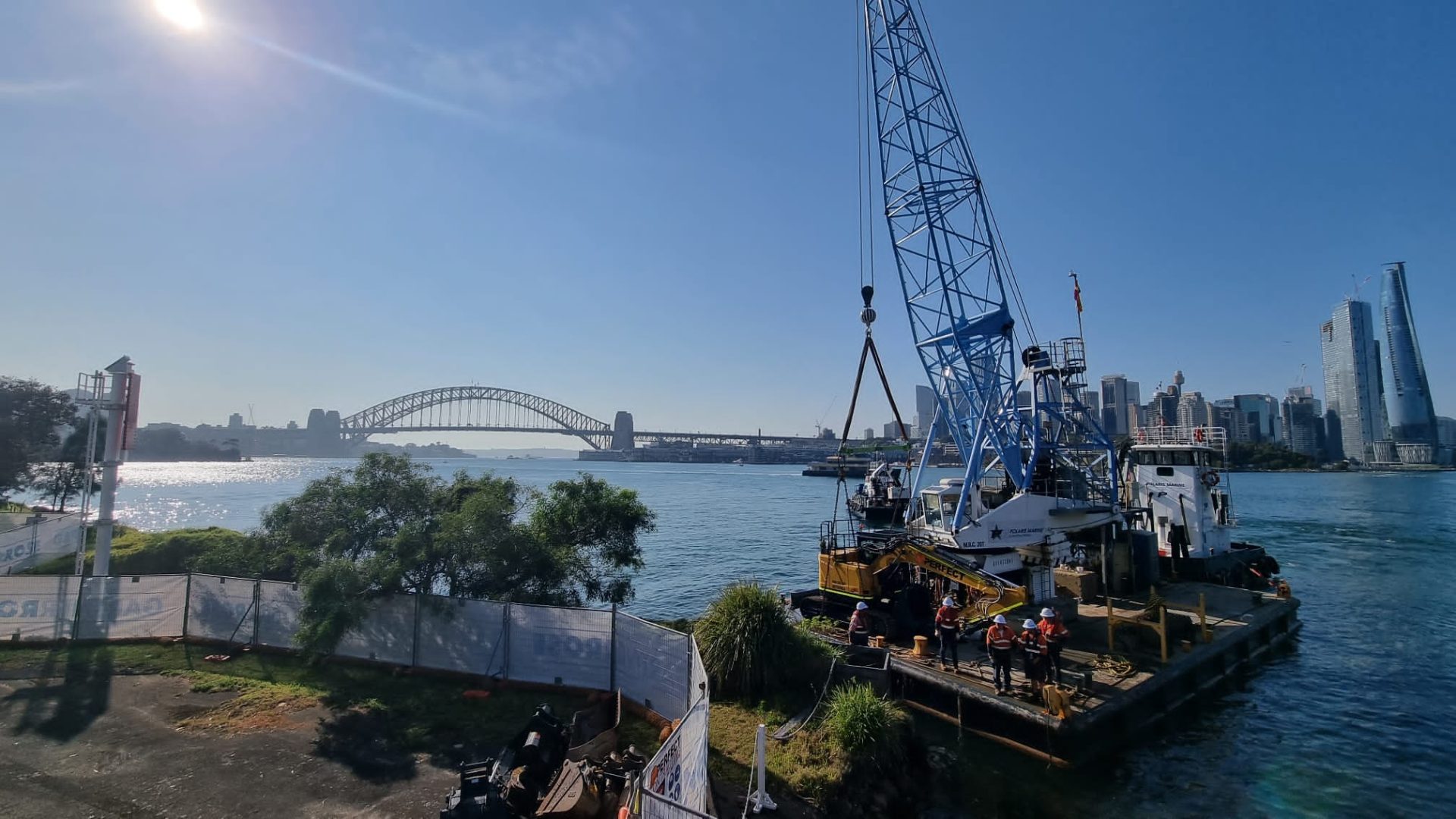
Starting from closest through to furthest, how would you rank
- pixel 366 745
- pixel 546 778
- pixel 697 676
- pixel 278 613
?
pixel 546 778, pixel 697 676, pixel 366 745, pixel 278 613

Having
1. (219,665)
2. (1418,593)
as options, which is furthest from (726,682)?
(1418,593)

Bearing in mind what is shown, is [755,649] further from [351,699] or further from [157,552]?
[157,552]

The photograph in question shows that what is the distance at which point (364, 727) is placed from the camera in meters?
9.76

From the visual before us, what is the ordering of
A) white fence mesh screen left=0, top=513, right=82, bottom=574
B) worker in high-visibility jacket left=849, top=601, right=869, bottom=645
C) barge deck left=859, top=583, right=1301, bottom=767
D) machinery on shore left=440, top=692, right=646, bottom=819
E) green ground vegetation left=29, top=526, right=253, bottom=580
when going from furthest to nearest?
green ground vegetation left=29, top=526, right=253, bottom=580 < white fence mesh screen left=0, top=513, right=82, bottom=574 < worker in high-visibility jacket left=849, top=601, right=869, bottom=645 < barge deck left=859, top=583, right=1301, bottom=767 < machinery on shore left=440, top=692, right=646, bottom=819

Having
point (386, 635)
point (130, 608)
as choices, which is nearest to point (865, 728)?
point (386, 635)

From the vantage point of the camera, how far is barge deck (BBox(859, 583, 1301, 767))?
11.1 m

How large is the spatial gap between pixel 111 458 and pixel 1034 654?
65.3ft

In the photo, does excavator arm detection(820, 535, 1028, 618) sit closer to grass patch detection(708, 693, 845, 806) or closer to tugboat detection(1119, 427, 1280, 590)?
grass patch detection(708, 693, 845, 806)

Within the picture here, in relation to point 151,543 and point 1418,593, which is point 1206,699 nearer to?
point 1418,593

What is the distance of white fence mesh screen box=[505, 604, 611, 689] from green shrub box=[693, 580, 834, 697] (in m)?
1.70

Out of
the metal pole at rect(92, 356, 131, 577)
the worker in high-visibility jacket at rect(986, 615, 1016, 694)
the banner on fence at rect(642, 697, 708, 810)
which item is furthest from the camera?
the metal pole at rect(92, 356, 131, 577)

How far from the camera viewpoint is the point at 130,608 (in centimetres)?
1352

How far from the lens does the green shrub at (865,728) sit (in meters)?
9.24

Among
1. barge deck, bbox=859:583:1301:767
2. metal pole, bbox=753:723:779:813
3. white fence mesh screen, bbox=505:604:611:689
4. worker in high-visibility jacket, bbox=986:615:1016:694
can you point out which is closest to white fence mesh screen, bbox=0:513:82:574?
white fence mesh screen, bbox=505:604:611:689
